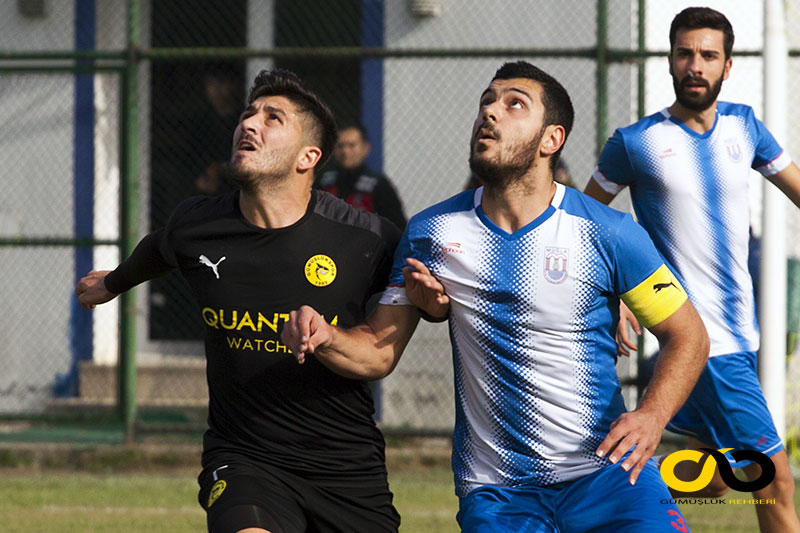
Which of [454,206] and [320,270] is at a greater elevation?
[454,206]

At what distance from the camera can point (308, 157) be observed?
14.8 feet

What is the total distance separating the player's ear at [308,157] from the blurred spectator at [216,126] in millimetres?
5606

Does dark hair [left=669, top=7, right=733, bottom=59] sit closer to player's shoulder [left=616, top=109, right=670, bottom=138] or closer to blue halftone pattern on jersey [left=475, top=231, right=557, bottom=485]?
player's shoulder [left=616, top=109, right=670, bottom=138]

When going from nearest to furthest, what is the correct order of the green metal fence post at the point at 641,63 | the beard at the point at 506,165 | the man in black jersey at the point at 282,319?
the beard at the point at 506,165, the man in black jersey at the point at 282,319, the green metal fence post at the point at 641,63

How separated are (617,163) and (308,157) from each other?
5.26ft

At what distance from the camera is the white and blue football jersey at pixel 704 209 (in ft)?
17.4

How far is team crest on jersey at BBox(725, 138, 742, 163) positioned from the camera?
5.35m

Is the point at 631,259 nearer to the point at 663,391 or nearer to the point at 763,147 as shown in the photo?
the point at 663,391

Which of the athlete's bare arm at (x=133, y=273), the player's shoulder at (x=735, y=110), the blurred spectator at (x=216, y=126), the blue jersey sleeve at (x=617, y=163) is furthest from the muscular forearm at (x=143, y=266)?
the blurred spectator at (x=216, y=126)

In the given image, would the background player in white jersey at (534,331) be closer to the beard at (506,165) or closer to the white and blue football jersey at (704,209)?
the beard at (506,165)

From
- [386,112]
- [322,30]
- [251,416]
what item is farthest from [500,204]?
[322,30]

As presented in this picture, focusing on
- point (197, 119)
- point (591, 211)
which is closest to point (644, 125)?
point (591, 211)

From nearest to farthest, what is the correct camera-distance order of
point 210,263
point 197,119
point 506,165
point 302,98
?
1. point 506,165
2. point 210,263
3. point 302,98
4. point 197,119

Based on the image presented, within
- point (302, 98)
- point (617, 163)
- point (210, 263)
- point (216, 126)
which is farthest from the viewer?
point (216, 126)
